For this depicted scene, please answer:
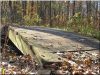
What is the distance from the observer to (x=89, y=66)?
5.10m

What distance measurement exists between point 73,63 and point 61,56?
577mm

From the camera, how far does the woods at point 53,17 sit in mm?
14066

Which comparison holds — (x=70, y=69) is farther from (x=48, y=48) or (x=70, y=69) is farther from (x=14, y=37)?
(x=14, y=37)

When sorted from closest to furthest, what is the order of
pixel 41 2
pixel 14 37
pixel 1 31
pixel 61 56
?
pixel 61 56 < pixel 14 37 < pixel 1 31 < pixel 41 2

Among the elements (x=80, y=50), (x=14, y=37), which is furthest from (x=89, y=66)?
(x=14, y=37)

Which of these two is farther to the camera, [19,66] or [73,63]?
[19,66]

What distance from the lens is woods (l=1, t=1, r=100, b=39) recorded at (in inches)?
554

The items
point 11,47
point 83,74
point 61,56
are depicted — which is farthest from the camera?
point 11,47

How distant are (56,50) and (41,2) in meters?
37.0

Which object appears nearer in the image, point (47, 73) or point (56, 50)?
point (47, 73)

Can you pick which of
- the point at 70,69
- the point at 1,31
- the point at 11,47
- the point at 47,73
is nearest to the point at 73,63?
the point at 70,69

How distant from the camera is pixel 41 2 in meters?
42.5

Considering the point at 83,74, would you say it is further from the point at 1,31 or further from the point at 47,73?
the point at 1,31

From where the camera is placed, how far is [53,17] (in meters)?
31.0
